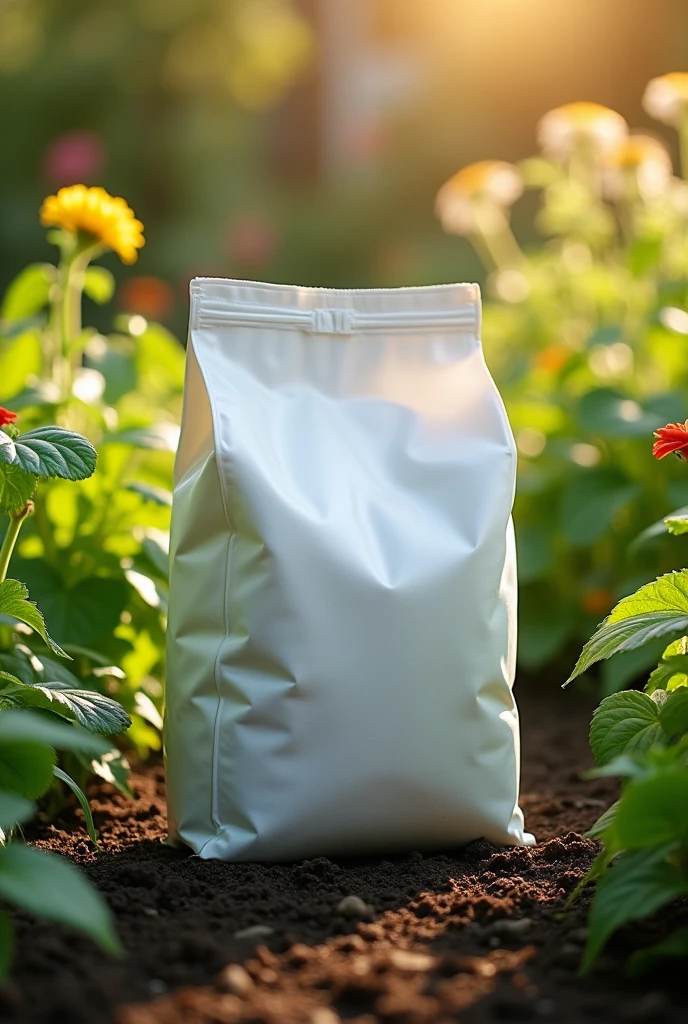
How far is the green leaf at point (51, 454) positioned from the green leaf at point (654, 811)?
0.63 m

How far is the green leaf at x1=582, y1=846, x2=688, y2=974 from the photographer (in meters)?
0.96

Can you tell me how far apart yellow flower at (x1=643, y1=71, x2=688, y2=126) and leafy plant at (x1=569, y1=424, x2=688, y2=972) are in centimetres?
133

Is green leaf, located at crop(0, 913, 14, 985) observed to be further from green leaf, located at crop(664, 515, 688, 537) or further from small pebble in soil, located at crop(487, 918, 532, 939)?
green leaf, located at crop(664, 515, 688, 537)

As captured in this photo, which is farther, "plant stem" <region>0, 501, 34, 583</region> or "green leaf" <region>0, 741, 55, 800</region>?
"plant stem" <region>0, 501, 34, 583</region>

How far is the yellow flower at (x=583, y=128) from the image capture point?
2.49 m

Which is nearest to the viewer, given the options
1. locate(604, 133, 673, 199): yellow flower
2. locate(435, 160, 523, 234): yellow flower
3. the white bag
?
the white bag

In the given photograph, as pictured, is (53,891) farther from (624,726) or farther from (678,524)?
(678,524)

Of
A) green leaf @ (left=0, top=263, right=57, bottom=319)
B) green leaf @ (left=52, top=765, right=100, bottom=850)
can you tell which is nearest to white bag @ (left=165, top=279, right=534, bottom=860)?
green leaf @ (left=52, top=765, right=100, bottom=850)

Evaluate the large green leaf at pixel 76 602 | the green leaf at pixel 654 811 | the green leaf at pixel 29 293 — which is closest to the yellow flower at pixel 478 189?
the green leaf at pixel 29 293

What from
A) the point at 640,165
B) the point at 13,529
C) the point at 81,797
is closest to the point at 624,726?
the point at 81,797

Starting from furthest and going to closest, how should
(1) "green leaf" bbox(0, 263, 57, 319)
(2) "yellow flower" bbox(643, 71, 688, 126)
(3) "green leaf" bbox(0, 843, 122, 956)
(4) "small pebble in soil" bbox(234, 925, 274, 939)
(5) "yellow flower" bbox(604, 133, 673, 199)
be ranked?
(5) "yellow flower" bbox(604, 133, 673, 199) < (2) "yellow flower" bbox(643, 71, 688, 126) < (1) "green leaf" bbox(0, 263, 57, 319) < (4) "small pebble in soil" bbox(234, 925, 274, 939) < (3) "green leaf" bbox(0, 843, 122, 956)

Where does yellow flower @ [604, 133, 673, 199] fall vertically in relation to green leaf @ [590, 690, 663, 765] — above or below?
above

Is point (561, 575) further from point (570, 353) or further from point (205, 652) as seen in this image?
point (205, 652)

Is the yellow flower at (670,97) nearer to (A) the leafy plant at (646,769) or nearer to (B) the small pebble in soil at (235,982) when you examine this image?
(A) the leafy plant at (646,769)
